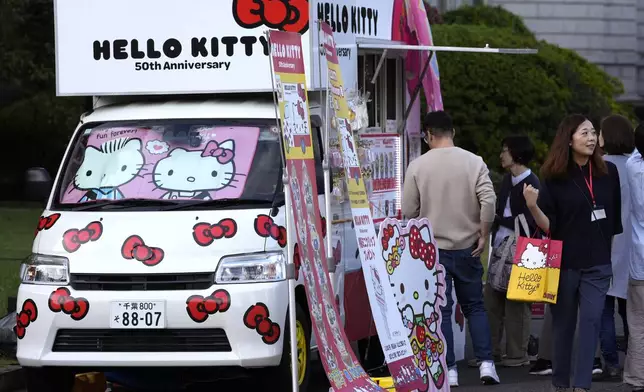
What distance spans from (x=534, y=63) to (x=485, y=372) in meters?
14.9

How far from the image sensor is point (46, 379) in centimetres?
891

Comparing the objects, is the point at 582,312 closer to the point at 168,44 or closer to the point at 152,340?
the point at 152,340

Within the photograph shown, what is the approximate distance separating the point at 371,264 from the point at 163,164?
1794 millimetres

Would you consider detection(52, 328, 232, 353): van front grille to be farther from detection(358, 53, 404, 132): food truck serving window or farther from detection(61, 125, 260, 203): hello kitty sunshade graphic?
detection(358, 53, 404, 132): food truck serving window

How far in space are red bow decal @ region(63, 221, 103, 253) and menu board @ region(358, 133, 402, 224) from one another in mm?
2254

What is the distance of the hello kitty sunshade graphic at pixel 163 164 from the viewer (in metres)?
8.87

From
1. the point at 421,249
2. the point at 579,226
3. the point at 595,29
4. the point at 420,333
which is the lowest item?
the point at 420,333

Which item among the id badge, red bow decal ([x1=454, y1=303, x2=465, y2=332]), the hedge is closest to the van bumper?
the id badge

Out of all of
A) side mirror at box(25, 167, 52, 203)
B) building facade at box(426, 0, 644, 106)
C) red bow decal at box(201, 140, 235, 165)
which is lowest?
side mirror at box(25, 167, 52, 203)

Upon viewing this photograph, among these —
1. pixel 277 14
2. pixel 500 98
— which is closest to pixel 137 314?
pixel 277 14

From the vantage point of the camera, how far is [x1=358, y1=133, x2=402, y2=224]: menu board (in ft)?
33.8

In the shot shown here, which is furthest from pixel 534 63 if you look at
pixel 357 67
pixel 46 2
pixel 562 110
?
pixel 357 67

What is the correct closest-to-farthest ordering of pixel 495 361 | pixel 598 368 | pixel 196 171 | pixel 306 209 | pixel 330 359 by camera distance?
pixel 330 359 → pixel 306 209 → pixel 196 171 → pixel 598 368 → pixel 495 361

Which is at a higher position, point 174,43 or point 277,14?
point 277,14
